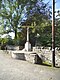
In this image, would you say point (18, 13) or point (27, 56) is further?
point (18, 13)

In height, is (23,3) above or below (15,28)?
above

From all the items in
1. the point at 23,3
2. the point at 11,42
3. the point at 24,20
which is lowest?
the point at 11,42

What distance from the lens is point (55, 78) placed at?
1155 cm

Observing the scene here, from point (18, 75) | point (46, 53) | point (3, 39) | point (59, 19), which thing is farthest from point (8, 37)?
point (18, 75)

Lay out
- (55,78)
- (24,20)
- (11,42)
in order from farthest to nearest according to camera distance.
A: 1. (24,20)
2. (11,42)
3. (55,78)

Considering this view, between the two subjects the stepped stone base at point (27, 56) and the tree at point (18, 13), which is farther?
the tree at point (18, 13)

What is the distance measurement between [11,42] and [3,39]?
148cm

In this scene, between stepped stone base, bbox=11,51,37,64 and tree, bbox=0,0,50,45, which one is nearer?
stepped stone base, bbox=11,51,37,64

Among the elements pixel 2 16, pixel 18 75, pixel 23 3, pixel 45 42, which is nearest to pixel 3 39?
pixel 2 16

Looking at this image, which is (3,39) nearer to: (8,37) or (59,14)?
(8,37)

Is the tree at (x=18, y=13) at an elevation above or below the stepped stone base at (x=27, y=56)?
above

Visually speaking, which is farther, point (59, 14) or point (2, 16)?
point (2, 16)

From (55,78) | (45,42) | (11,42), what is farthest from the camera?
(11,42)

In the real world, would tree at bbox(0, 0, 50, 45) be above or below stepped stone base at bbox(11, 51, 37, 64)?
above
